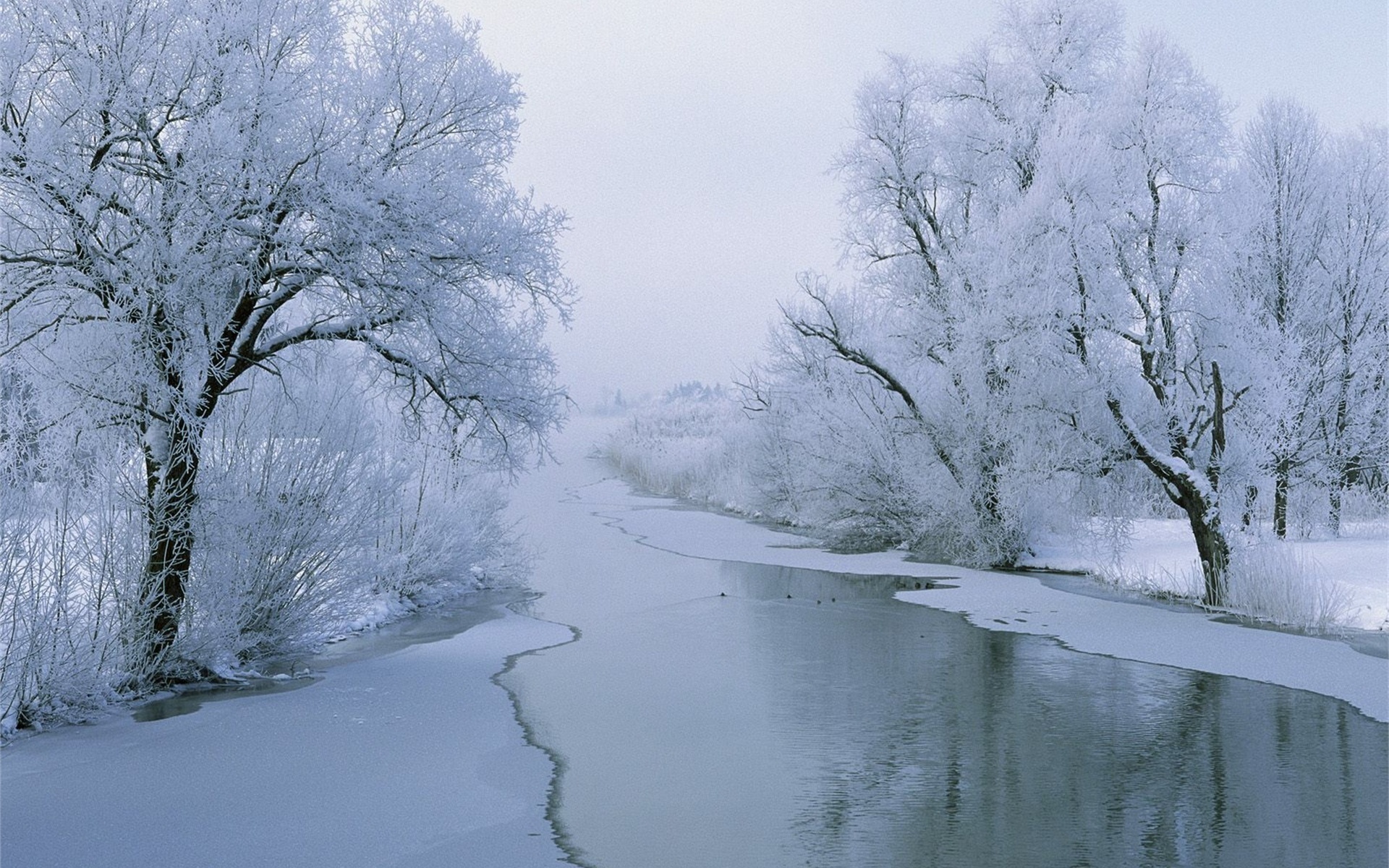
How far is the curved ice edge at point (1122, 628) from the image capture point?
33.2 feet

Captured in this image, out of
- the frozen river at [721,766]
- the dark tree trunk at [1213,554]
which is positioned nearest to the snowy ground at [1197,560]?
the dark tree trunk at [1213,554]

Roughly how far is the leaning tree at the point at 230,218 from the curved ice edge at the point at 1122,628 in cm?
746

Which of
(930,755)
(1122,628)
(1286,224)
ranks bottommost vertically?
(930,755)

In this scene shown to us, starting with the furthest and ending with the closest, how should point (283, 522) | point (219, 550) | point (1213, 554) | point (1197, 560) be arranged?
point (1197, 560)
point (1213, 554)
point (283, 522)
point (219, 550)

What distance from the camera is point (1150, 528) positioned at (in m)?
22.8

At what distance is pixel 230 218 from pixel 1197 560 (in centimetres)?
1522

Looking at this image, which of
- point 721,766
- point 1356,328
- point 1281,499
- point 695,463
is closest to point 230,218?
point 721,766

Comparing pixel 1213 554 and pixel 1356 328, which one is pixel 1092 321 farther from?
pixel 1356 328

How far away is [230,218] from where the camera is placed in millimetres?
8297

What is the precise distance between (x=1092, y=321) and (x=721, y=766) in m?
10.8

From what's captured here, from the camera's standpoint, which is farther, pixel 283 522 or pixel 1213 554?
pixel 1213 554

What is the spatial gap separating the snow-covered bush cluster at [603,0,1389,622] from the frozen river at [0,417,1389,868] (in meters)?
5.89

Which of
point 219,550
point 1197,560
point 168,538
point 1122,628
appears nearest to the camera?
point 168,538

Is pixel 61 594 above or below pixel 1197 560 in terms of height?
below
